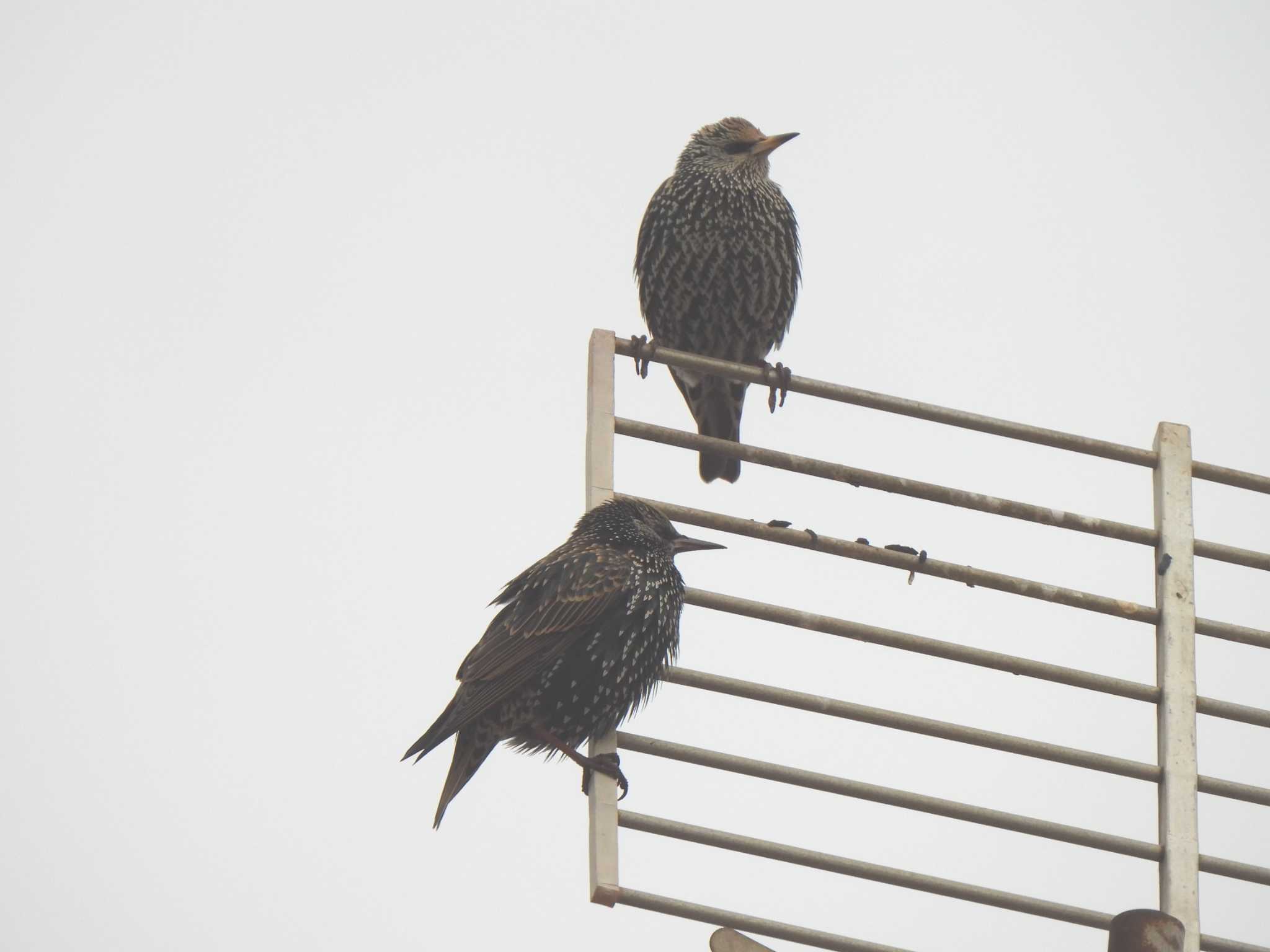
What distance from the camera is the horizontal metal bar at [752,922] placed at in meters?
3.94

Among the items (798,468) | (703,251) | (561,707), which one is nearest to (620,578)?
(561,707)

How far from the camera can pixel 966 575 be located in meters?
4.89

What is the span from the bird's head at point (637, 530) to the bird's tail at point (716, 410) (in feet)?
6.70

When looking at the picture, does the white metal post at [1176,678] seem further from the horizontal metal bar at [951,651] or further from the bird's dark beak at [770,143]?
the bird's dark beak at [770,143]

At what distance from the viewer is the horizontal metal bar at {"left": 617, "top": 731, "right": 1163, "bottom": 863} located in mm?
4375

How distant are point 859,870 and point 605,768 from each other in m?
1.08

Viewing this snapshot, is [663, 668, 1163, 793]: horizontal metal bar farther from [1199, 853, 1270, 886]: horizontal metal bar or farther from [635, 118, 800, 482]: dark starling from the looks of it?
[635, 118, 800, 482]: dark starling

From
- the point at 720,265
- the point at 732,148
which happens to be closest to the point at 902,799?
the point at 720,265

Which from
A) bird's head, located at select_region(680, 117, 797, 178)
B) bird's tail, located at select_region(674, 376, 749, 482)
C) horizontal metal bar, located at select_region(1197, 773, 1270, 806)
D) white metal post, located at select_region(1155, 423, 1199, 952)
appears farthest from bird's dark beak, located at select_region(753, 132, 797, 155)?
horizontal metal bar, located at select_region(1197, 773, 1270, 806)

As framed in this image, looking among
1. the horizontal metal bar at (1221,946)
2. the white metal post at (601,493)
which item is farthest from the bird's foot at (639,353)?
the horizontal metal bar at (1221,946)

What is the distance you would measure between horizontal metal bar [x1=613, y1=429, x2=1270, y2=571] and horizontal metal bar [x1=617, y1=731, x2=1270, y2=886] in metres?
0.87

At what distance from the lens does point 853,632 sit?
4711mm

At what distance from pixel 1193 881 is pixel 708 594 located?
1375mm

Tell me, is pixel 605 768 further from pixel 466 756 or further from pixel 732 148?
pixel 732 148
